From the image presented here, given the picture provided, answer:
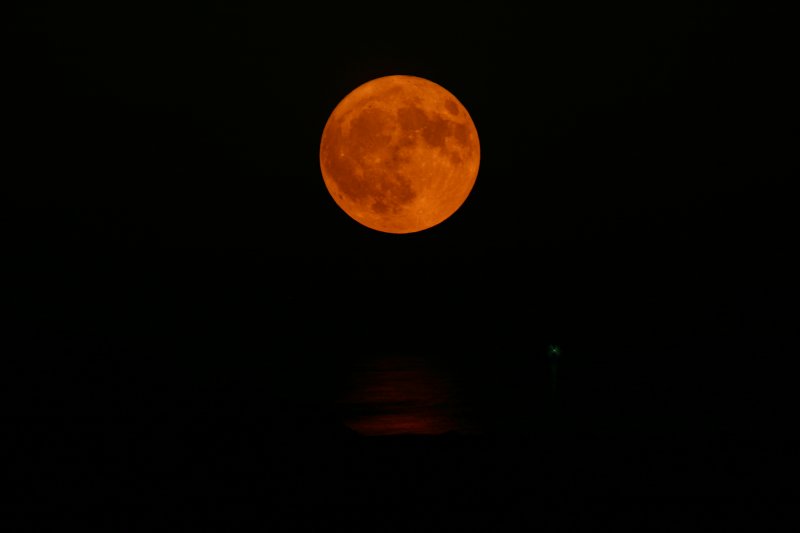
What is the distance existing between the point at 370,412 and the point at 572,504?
3.98 metres

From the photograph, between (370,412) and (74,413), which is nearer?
(74,413)

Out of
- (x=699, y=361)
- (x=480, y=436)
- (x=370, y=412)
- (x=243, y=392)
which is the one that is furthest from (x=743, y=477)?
(x=699, y=361)

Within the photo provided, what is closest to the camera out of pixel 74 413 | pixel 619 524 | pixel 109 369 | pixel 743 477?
pixel 619 524

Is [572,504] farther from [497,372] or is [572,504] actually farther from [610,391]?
[497,372]

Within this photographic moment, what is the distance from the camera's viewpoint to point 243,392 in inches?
Result: 373

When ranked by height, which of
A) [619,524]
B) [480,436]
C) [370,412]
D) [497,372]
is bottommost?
[619,524]

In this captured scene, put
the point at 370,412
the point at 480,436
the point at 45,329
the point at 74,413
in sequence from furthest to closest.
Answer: the point at 45,329, the point at 370,412, the point at 74,413, the point at 480,436

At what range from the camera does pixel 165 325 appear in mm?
17969

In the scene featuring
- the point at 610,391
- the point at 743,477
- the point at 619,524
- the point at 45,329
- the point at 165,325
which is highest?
the point at 165,325

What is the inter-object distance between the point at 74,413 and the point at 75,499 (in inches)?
95.8

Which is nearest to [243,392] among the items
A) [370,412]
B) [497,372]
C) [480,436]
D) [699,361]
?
[370,412]

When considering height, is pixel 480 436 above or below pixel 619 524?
above

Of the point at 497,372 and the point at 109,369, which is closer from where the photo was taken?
the point at 109,369

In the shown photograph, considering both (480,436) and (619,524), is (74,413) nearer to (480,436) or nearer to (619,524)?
(480,436)
